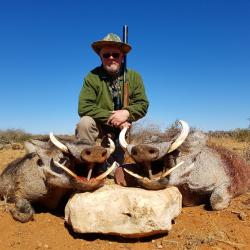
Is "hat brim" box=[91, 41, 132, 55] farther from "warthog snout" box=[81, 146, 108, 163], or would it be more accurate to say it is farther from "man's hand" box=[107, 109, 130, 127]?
"warthog snout" box=[81, 146, 108, 163]

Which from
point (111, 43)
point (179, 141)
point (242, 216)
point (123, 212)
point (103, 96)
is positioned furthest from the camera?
point (103, 96)

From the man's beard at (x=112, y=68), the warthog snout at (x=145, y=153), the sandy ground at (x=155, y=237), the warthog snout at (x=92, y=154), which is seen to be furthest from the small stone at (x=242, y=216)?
the man's beard at (x=112, y=68)

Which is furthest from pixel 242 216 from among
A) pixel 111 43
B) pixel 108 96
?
pixel 111 43

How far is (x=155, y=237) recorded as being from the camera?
3916 mm

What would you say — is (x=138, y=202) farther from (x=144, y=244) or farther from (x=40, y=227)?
(x=40, y=227)

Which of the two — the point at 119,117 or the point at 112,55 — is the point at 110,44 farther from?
the point at 119,117

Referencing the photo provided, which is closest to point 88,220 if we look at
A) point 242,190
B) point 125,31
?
point 242,190

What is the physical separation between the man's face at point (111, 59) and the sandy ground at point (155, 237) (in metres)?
2.12

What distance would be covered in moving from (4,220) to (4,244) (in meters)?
0.61

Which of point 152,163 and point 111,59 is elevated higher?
→ point 111,59

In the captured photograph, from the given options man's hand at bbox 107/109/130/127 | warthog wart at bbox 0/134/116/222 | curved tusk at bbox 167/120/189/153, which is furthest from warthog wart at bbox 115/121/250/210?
man's hand at bbox 107/109/130/127

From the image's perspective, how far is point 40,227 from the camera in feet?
14.1

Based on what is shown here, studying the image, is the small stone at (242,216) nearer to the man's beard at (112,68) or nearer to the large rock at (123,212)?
the large rock at (123,212)

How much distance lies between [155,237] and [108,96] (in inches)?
97.7
